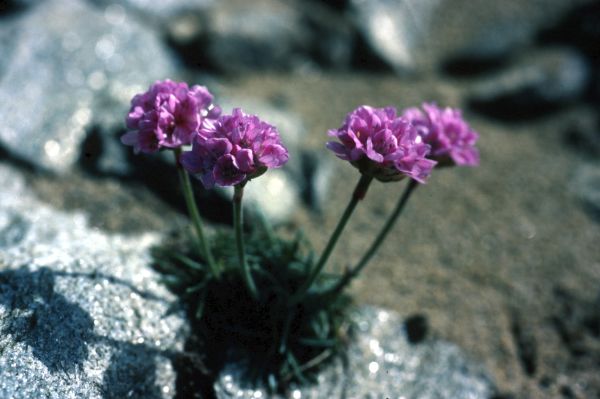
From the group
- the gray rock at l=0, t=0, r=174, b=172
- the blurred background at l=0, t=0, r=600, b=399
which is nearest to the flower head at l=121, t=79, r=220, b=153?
the blurred background at l=0, t=0, r=600, b=399

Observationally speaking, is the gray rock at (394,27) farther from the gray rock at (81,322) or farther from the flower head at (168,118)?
the flower head at (168,118)

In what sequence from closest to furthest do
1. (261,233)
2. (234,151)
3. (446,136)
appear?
1. (234,151)
2. (446,136)
3. (261,233)

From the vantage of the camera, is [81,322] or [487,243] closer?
[81,322]

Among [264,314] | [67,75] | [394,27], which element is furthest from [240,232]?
[394,27]

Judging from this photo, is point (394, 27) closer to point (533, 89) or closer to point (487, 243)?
point (533, 89)

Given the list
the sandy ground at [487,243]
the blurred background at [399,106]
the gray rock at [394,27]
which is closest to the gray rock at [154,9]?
the blurred background at [399,106]

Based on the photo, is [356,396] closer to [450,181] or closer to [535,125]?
→ [450,181]
